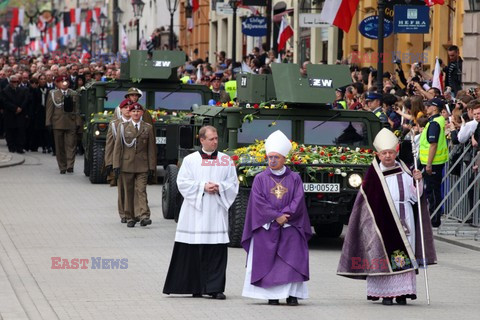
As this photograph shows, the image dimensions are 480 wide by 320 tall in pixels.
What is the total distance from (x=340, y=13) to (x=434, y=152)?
33.9 ft

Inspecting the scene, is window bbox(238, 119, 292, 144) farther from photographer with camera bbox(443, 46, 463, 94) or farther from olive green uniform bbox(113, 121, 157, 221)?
photographer with camera bbox(443, 46, 463, 94)

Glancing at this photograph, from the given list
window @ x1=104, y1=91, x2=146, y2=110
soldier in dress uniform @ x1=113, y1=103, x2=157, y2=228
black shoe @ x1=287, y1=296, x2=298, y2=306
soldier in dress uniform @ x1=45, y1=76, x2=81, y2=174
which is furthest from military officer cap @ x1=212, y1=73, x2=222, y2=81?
black shoe @ x1=287, y1=296, x2=298, y2=306

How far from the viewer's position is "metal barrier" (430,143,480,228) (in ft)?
60.9

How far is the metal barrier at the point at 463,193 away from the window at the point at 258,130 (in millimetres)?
2417

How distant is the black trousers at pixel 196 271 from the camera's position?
12.8 meters

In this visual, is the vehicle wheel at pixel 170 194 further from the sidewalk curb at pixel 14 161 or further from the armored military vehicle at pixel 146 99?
the sidewalk curb at pixel 14 161

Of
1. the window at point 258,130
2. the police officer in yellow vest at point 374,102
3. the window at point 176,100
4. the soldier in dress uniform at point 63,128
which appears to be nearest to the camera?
the window at point 258,130

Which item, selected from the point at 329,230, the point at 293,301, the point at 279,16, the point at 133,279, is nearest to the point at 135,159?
the point at 329,230

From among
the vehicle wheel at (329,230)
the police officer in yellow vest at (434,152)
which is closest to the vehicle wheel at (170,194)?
the vehicle wheel at (329,230)

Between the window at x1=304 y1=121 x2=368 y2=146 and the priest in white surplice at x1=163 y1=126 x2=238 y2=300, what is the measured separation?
15.5 ft

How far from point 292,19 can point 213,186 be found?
3118cm

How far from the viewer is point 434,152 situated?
62.8 feet

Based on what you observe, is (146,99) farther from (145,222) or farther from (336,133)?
(336,133)

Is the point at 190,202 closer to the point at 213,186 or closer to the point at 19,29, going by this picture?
the point at 213,186
